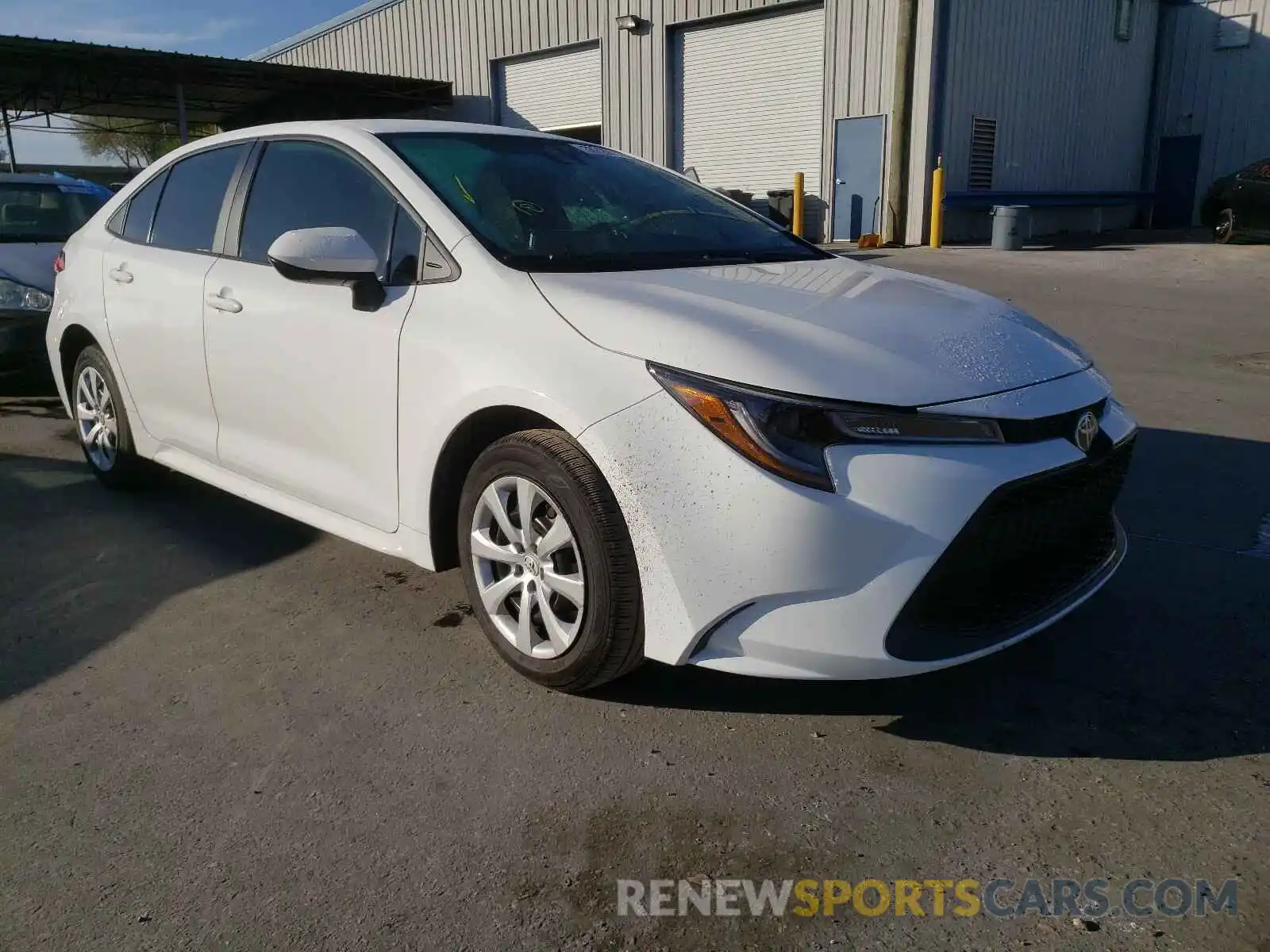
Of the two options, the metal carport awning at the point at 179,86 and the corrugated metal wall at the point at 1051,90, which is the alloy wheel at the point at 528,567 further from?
the metal carport awning at the point at 179,86

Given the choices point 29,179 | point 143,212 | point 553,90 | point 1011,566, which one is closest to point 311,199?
point 143,212

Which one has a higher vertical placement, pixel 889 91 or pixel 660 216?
pixel 889 91

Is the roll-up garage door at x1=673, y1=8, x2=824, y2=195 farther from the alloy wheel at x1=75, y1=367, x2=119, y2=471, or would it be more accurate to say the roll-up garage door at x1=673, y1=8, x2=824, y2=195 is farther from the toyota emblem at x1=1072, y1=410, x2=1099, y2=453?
the toyota emblem at x1=1072, y1=410, x2=1099, y2=453

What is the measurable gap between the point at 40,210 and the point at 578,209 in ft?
19.9

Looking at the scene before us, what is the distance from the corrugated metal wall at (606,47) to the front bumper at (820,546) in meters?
17.2

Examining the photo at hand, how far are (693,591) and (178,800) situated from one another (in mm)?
1316

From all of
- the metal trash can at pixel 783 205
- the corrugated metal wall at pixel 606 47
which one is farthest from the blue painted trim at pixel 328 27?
the metal trash can at pixel 783 205

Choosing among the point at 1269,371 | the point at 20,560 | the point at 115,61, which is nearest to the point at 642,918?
the point at 20,560

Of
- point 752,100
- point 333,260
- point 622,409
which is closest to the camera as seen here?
point 622,409

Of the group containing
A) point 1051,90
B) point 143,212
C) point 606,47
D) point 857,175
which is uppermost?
point 606,47

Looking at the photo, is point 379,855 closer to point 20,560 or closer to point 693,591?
point 693,591

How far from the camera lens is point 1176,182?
2400 cm

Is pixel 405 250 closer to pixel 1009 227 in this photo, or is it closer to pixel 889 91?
pixel 1009 227

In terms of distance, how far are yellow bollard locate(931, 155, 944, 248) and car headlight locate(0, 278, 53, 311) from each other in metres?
14.0
